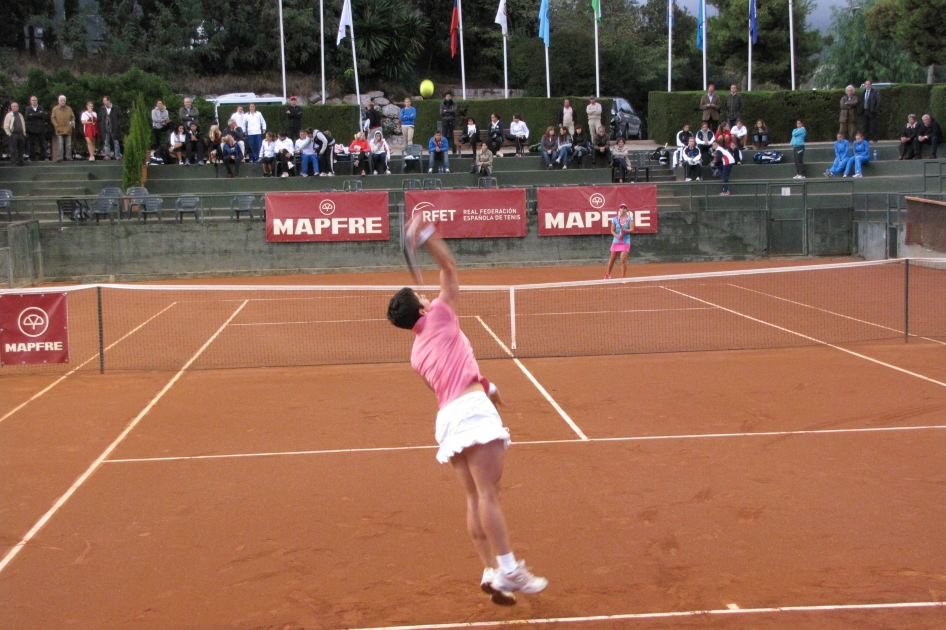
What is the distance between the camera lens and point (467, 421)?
210 inches

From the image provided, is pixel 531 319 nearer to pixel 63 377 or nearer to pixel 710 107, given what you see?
pixel 63 377

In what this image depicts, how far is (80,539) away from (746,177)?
27.5 metres

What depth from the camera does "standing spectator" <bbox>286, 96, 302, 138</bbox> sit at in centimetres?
3062

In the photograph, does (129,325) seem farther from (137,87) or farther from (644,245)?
(137,87)

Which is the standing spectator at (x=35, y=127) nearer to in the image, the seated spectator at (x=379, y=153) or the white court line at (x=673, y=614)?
the seated spectator at (x=379, y=153)

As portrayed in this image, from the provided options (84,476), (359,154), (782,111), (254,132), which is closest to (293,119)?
(254,132)

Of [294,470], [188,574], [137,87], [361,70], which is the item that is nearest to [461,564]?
[188,574]

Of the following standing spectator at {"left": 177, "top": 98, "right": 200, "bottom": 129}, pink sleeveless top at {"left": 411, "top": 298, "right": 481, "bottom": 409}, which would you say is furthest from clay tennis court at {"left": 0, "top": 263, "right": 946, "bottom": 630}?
standing spectator at {"left": 177, "top": 98, "right": 200, "bottom": 129}

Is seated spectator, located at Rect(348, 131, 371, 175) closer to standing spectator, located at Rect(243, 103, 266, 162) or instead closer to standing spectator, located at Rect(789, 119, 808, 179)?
standing spectator, located at Rect(243, 103, 266, 162)

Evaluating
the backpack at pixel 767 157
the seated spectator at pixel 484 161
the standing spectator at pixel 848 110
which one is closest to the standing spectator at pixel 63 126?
the seated spectator at pixel 484 161

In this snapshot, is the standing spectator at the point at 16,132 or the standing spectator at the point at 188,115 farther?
the standing spectator at the point at 188,115

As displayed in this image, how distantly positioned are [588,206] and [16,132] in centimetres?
1832

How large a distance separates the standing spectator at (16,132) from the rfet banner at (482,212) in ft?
45.2

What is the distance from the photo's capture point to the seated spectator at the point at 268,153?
30.1 metres
